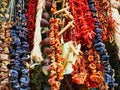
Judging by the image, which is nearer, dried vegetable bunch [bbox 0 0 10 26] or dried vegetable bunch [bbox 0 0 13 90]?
dried vegetable bunch [bbox 0 0 13 90]

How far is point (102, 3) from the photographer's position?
2.47 metres

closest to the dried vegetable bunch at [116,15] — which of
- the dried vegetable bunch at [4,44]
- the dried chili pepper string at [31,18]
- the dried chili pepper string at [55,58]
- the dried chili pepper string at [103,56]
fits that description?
the dried chili pepper string at [103,56]

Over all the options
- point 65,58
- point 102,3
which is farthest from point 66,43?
point 102,3

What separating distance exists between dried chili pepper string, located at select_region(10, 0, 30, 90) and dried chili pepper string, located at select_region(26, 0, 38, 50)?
0.04 metres

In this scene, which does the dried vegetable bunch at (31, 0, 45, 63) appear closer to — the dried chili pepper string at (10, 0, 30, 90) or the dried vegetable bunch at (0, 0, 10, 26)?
the dried chili pepper string at (10, 0, 30, 90)

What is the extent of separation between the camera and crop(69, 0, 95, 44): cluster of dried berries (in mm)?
2170

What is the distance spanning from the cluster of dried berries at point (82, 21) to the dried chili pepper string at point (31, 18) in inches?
10.5

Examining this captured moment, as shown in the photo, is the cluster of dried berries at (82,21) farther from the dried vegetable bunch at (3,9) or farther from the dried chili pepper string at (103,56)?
the dried vegetable bunch at (3,9)

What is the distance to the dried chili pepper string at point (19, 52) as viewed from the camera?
207 cm

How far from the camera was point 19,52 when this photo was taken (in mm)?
2168

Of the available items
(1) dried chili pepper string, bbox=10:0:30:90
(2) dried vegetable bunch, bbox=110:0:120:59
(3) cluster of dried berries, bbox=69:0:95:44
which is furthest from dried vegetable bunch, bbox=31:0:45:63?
(2) dried vegetable bunch, bbox=110:0:120:59

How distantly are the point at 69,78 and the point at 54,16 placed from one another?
1.26 feet

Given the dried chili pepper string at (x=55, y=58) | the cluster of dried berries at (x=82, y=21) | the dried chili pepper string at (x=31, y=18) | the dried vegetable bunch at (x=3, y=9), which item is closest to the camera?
the dried chili pepper string at (x=55, y=58)

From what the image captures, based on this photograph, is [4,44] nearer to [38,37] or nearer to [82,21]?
[38,37]
